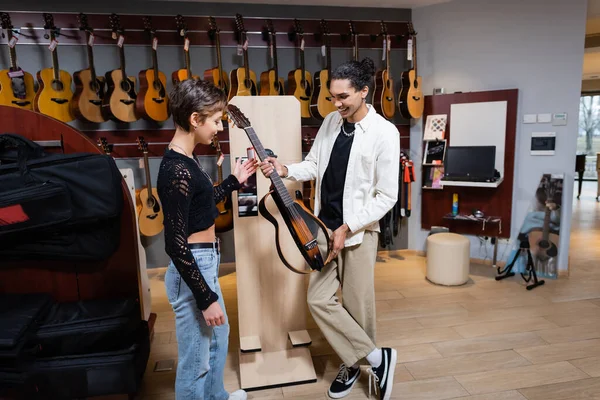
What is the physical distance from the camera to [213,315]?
1473 mm

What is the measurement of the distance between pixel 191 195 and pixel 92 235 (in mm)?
799

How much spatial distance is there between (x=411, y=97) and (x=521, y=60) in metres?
1.03

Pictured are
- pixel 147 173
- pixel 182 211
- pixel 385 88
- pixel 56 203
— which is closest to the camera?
pixel 182 211

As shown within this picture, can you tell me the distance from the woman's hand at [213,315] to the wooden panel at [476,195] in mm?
3359

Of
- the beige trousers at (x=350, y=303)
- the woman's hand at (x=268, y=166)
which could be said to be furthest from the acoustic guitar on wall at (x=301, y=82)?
the beige trousers at (x=350, y=303)

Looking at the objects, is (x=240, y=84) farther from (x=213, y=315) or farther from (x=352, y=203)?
(x=213, y=315)

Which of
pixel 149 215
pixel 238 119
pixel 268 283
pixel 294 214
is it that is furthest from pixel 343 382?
pixel 149 215

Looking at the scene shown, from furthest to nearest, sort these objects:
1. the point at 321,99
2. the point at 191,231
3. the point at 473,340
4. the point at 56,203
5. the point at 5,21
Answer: the point at 321,99 → the point at 5,21 → the point at 473,340 → the point at 56,203 → the point at 191,231

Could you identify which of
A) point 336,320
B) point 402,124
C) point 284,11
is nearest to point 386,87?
point 402,124

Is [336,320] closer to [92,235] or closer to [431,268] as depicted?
[92,235]

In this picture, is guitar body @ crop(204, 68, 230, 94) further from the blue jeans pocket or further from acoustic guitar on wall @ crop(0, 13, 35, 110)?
the blue jeans pocket

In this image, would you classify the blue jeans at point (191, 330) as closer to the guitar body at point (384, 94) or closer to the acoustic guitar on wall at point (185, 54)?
the acoustic guitar on wall at point (185, 54)

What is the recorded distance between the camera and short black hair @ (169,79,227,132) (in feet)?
4.75

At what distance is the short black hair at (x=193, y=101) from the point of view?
145 cm
